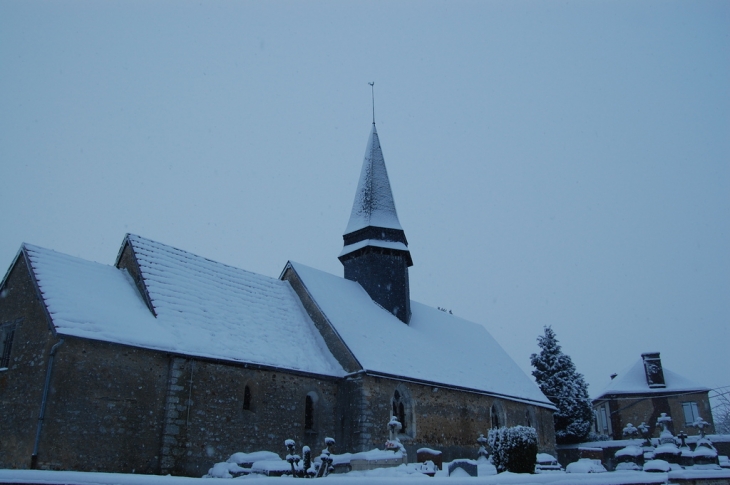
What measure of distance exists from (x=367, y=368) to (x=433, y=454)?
12.7 feet

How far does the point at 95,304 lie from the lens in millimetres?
14562

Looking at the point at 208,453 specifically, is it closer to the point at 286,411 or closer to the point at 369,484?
the point at 286,411

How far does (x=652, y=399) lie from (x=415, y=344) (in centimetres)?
2105

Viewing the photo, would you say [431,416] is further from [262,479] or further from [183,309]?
[262,479]

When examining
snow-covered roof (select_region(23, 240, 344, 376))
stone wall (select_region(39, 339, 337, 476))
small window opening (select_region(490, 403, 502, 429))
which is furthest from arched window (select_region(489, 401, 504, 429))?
stone wall (select_region(39, 339, 337, 476))

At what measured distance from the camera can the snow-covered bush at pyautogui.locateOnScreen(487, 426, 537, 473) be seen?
12.3 metres

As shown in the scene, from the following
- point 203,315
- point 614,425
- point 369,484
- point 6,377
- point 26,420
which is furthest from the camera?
point 614,425

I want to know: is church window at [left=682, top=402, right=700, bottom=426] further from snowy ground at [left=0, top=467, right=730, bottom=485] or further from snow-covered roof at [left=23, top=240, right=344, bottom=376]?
snowy ground at [left=0, top=467, right=730, bottom=485]

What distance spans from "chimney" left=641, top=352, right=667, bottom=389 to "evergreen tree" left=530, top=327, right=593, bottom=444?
530 cm

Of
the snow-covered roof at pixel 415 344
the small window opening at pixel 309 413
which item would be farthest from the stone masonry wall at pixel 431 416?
the small window opening at pixel 309 413

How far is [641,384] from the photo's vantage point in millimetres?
36562

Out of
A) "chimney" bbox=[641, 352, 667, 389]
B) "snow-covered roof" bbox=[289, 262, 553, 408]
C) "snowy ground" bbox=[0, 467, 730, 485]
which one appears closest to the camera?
"snowy ground" bbox=[0, 467, 730, 485]

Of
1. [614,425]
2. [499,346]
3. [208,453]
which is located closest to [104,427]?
[208,453]

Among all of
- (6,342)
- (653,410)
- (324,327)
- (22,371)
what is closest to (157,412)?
Answer: (22,371)
